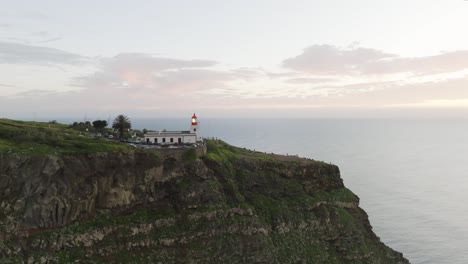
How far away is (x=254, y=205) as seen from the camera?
66.6 metres

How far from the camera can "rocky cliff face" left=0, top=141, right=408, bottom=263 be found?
51031 mm

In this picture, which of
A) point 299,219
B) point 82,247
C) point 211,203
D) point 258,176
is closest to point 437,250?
point 299,219

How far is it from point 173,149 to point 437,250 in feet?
223

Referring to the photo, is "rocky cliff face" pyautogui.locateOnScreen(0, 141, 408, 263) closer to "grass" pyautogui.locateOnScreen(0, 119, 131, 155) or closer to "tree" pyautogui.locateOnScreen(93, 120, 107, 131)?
"grass" pyautogui.locateOnScreen(0, 119, 131, 155)

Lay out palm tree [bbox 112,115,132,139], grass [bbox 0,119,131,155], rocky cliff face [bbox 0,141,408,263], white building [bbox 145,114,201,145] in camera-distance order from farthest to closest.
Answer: palm tree [bbox 112,115,132,139], white building [bbox 145,114,201,145], grass [bbox 0,119,131,155], rocky cliff face [bbox 0,141,408,263]

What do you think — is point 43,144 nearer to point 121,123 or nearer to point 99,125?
point 121,123

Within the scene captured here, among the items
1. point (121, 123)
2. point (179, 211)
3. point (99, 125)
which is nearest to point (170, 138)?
point (121, 123)

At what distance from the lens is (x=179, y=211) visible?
197 feet

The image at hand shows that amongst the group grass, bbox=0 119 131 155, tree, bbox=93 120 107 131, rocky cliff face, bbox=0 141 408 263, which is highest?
tree, bbox=93 120 107 131

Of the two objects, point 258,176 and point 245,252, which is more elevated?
point 258,176

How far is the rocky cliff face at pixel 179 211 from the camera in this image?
167ft

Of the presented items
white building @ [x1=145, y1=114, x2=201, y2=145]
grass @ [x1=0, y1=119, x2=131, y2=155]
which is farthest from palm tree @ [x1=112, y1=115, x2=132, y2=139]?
grass @ [x1=0, y1=119, x2=131, y2=155]

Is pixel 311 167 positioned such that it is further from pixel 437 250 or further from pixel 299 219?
pixel 437 250

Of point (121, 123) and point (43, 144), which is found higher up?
point (121, 123)
